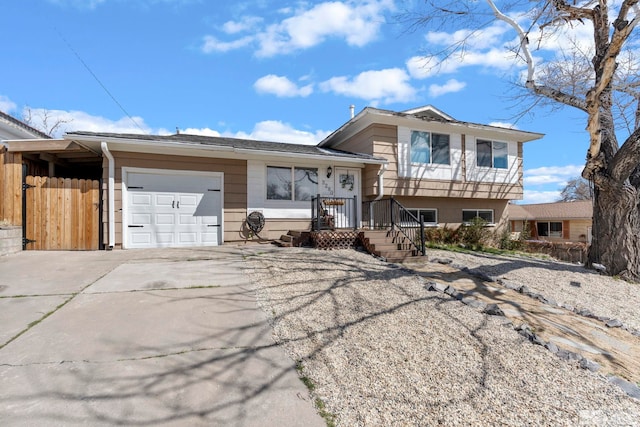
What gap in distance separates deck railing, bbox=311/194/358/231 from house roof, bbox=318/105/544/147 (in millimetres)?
2579

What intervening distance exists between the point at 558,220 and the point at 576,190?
865 inches

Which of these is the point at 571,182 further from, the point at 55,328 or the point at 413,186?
the point at 55,328

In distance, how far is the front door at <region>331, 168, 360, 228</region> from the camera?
9711 millimetres

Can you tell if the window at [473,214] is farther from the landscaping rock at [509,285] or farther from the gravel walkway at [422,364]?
the gravel walkway at [422,364]

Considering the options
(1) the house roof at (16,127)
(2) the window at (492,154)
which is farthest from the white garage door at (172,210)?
(2) the window at (492,154)

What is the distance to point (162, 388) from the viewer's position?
6.84ft

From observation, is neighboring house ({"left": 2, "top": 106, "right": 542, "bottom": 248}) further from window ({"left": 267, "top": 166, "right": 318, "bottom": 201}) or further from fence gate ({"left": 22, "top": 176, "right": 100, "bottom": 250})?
fence gate ({"left": 22, "top": 176, "right": 100, "bottom": 250})

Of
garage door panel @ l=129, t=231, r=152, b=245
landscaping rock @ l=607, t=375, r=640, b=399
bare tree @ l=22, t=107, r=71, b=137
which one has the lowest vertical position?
landscaping rock @ l=607, t=375, r=640, b=399

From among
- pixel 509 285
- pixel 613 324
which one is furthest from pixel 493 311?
pixel 509 285

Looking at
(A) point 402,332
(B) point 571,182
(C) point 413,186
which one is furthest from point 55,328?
(B) point 571,182

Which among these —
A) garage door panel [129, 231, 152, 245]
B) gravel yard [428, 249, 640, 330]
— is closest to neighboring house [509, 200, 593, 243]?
gravel yard [428, 249, 640, 330]

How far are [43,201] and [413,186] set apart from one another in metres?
9.97

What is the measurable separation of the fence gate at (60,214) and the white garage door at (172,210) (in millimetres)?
752

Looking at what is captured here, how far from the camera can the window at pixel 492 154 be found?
11.4 meters
